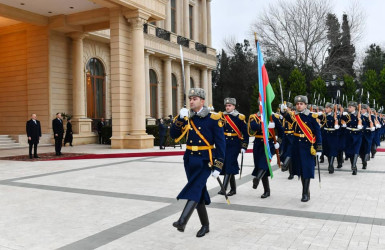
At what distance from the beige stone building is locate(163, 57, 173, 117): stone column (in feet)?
2.28

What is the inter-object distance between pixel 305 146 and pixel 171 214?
2.78m

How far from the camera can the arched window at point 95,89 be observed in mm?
23531

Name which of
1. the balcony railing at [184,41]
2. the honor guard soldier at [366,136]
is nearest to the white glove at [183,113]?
the honor guard soldier at [366,136]

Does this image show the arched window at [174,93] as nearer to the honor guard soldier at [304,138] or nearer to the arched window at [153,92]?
the arched window at [153,92]

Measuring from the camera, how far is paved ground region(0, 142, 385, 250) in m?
4.32

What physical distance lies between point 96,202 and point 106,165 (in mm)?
5497

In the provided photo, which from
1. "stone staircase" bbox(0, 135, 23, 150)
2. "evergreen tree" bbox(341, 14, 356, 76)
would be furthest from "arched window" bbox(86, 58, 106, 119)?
"evergreen tree" bbox(341, 14, 356, 76)

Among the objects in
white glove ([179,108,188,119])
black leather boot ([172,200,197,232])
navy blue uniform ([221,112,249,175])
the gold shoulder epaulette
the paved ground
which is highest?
white glove ([179,108,188,119])

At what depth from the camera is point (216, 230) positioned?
15.6 ft

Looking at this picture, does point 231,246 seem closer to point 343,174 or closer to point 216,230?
point 216,230

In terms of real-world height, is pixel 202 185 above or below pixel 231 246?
above

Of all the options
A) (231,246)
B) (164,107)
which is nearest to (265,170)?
(231,246)

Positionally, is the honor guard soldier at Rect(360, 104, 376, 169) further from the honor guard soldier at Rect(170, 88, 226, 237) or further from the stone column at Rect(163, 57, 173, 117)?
the stone column at Rect(163, 57, 173, 117)

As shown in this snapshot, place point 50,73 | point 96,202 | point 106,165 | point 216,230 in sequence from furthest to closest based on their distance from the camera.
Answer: point 50,73 < point 106,165 < point 96,202 < point 216,230
